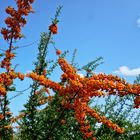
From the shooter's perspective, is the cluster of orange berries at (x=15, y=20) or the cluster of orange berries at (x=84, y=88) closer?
the cluster of orange berries at (x=84, y=88)

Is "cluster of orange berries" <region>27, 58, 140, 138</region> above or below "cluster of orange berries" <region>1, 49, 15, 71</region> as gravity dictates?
below

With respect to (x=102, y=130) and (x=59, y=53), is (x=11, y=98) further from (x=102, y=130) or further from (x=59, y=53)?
(x=102, y=130)

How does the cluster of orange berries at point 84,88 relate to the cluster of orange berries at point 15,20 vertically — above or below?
below

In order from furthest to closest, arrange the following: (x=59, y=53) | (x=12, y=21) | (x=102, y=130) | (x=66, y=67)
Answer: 1. (x=102, y=130)
2. (x=59, y=53)
3. (x=12, y=21)
4. (x=66, y=67)

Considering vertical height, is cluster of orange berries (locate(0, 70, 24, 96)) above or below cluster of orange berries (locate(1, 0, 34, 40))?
below

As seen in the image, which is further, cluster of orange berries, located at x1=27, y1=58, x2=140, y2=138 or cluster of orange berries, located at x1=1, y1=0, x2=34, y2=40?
cluster of orange berries, located at x1=1, y1=0, x2=34, y2=40

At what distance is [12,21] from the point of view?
1121 centimetres

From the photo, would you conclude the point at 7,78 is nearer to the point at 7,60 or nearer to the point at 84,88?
the point at 7,60

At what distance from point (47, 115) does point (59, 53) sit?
1.95m

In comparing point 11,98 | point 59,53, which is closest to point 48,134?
point 11,98

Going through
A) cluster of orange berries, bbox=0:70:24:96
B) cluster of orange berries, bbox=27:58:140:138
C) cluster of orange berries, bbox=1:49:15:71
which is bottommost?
cluster of orange berries, bbox=27:58:140:138

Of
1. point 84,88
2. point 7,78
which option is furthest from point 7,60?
point 84,88

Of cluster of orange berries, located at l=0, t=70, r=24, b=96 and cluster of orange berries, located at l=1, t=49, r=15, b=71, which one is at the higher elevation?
cluster of orange berries, located at l=1, t=49, r=15, b=71

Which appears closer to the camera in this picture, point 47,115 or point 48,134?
point 48,134
